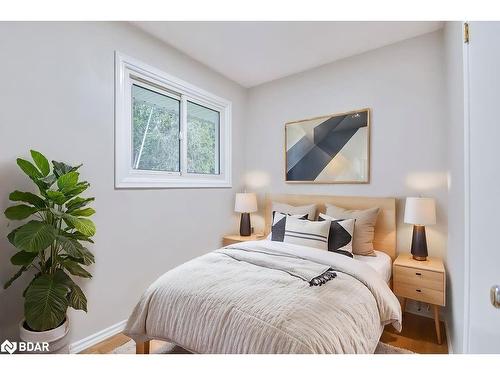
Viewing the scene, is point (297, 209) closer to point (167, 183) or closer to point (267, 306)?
point (167, 183)

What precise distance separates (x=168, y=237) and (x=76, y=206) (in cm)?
106

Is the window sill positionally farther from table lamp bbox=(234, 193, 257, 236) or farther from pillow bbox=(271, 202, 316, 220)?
pillow bbox=(271, 202, 316, 220)

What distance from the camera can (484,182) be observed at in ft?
2.72

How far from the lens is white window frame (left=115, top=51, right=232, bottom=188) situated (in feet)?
6.86

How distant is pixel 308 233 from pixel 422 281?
93 cm

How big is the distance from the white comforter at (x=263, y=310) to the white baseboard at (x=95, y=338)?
0.60m

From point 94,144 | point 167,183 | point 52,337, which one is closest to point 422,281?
point 167,183

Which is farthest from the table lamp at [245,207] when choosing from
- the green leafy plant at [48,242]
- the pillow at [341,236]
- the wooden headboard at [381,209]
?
the green leafy plant at [48,242]

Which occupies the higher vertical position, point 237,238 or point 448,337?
point 237,238

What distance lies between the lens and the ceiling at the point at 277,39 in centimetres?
217

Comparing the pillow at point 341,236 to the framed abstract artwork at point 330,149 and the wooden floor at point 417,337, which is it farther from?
the wooden floor at point 417,337

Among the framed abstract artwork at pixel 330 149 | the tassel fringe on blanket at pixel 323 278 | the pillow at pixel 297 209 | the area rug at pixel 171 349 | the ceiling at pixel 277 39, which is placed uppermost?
the ceiling at pixel 277 39

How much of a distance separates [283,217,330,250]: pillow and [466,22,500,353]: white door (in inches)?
49.2
